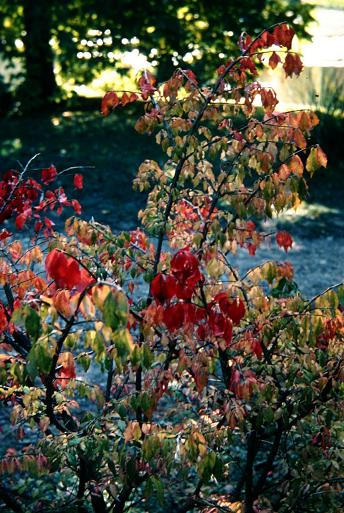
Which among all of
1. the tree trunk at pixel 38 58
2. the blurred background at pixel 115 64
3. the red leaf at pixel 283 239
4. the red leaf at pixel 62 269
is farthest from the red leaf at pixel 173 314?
the tree trunk at pixel 38 58

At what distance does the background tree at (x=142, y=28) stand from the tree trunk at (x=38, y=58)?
0.05ft

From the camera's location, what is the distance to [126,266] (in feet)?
11.1

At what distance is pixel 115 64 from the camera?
13227 millimetres

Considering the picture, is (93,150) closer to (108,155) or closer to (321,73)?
(108,155)

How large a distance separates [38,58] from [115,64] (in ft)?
4.85

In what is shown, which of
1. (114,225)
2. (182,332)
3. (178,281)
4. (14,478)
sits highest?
(178,281)

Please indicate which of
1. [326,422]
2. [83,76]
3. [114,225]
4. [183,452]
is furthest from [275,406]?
[83,76]

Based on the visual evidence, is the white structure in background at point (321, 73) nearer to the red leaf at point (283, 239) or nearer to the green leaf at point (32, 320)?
the red leaf at point (283, 239)

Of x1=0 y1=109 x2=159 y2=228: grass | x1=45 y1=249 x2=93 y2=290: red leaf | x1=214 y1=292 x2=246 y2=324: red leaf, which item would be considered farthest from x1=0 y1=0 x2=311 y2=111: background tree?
x1=45 y1=249 x2=93 y2=290: red leaf

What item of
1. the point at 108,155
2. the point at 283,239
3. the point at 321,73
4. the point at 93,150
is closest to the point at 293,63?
the point at 283,239

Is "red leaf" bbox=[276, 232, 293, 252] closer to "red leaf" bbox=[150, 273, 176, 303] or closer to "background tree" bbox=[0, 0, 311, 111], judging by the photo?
"red leaf" bbox=[150, 273, 176, 303]

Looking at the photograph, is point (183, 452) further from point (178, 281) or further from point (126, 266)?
point (126, 266)

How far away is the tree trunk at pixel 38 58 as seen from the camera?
13031 mm

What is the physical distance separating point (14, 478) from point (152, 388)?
79.8 inches
